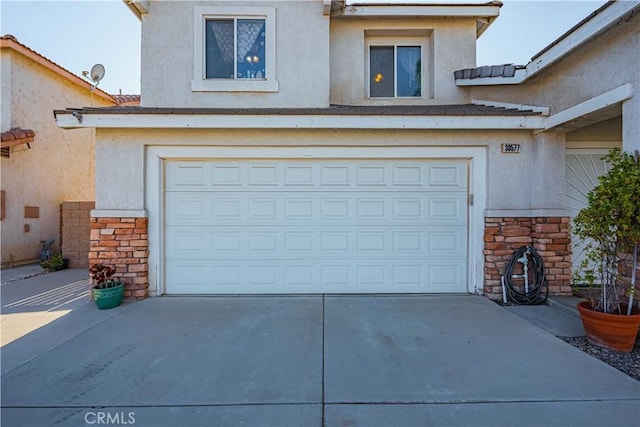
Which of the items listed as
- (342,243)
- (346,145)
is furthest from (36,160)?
(342,243)

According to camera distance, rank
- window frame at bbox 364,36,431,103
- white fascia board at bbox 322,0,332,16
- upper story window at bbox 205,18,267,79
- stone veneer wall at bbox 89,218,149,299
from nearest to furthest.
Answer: stone veneer wall at bbox 89,218,149,299 < white fascia board at bbox 322,0,332,16 < upper story window at bbox 205,18,267,79 < window frame at bbox 364,36,431,103

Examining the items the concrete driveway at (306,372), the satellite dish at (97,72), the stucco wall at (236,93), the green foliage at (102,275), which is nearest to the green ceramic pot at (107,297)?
the green foliage at (102,275)

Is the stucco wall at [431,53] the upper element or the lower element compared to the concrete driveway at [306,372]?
upper

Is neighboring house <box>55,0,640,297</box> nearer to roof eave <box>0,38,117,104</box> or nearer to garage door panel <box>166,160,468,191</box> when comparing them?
garage door panel <box>166,160,468,191</box>

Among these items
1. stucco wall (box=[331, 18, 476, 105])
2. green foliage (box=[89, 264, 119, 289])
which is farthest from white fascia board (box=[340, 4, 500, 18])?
green foliage (box=[89, 264, 119, 289])

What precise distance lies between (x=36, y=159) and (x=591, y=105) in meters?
12.8

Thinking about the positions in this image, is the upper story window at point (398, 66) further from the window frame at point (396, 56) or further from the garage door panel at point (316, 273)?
the garage door panel at point (316, 273)

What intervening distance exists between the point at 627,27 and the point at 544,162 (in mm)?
2083

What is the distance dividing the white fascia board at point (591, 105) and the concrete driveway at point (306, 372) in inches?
123

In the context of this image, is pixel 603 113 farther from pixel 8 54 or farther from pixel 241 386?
pixel 8 54

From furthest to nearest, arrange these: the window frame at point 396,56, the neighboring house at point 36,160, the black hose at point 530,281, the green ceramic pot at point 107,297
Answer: the neighboring house at point 36,160 < the window frame at point 396,56 < the black hose at point 530,281 < the green ceramic pot at point 107,297

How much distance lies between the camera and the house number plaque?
5.76m

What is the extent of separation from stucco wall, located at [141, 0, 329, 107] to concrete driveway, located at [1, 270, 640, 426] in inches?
158

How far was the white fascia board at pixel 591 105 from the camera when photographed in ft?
13.6
